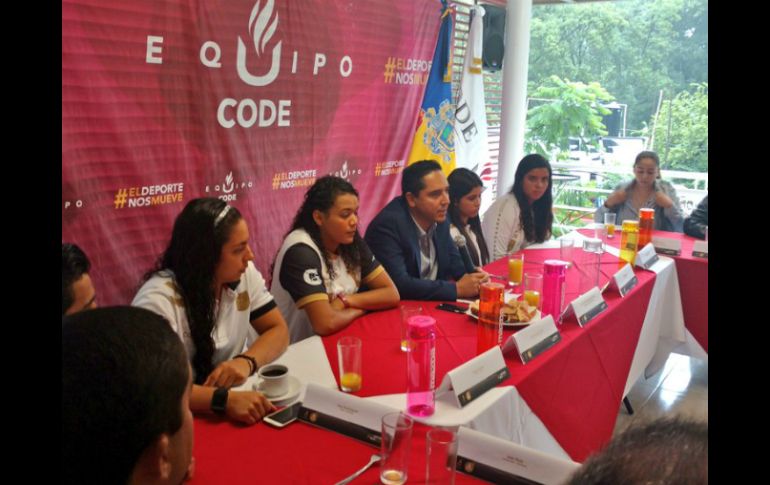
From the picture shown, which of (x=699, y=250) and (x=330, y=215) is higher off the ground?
(x=330, y=215)

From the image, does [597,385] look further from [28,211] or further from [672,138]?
[672,138]

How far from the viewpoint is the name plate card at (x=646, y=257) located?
3137mm

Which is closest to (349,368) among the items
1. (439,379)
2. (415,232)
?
(439,379)

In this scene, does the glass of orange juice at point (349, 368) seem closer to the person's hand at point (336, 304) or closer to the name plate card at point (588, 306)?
the person's hand at point (336, 304)

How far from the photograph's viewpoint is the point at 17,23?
36 cm

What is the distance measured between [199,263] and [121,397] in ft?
3.58

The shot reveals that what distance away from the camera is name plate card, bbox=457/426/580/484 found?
120 centimetres

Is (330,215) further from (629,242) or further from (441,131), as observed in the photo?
(441,131)

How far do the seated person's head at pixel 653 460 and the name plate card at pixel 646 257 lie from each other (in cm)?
272

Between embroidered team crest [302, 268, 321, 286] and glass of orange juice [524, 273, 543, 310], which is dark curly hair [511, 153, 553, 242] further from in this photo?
embroidered team crest [302, 268, 321, 286]

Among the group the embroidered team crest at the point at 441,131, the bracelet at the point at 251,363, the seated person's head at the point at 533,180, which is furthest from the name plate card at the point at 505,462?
the embroidered team crest at the point at 441,131

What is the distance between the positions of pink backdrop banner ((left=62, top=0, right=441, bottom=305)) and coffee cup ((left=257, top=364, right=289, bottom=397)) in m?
1.18

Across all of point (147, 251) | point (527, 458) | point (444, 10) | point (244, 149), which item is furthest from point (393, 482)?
point (444, 10)

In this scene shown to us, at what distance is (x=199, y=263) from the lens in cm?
187
